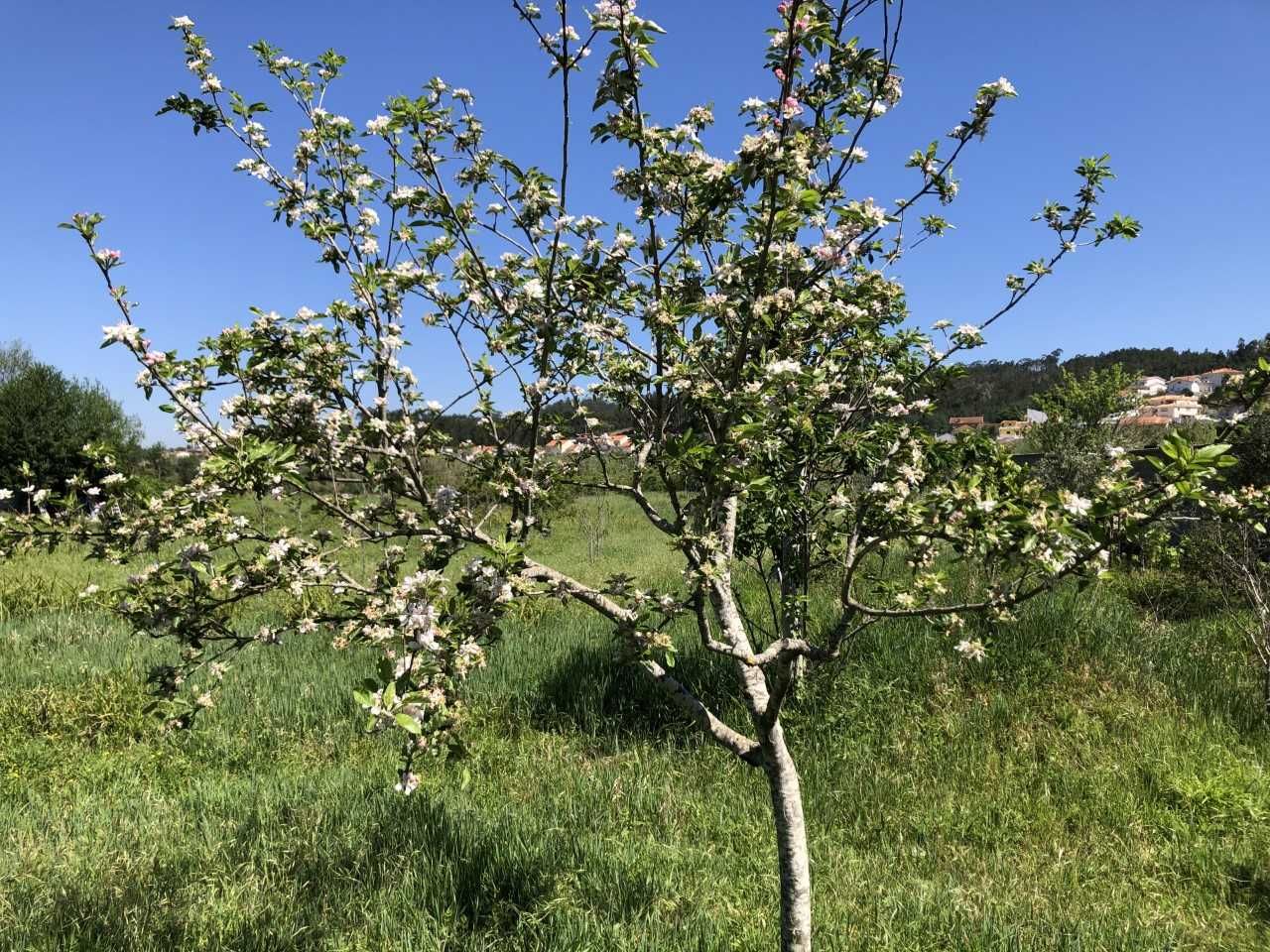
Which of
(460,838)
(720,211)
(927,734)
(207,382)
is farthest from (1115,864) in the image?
(207,382)

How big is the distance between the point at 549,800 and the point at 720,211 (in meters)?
4.19

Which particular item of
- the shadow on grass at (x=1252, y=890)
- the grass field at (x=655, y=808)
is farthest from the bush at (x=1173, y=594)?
the shadow on grass at (x=1252, y=890)

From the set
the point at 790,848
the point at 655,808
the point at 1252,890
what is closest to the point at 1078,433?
the point at 1252,890

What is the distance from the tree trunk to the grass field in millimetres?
697

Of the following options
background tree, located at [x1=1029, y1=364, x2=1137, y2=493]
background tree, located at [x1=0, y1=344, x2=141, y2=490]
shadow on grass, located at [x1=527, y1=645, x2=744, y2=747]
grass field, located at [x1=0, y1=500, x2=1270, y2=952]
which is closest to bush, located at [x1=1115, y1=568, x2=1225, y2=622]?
grass field, located at [x1=0, y1=500, x2=1270, y2=952]

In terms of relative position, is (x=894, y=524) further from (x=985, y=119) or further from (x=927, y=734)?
(x=927, y=734)

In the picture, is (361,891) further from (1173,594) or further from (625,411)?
(1173,594)

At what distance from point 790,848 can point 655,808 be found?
2207mm

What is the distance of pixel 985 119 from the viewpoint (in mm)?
3080

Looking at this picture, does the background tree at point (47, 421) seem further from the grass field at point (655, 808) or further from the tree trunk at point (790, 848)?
the tree trunk at point (790, 848)

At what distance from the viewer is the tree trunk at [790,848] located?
10.1 ft

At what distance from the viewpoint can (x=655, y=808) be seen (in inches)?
200

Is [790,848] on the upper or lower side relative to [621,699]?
upper

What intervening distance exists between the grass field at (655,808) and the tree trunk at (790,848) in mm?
697
